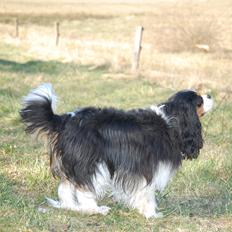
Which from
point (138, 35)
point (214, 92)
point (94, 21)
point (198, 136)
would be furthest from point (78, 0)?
point (198, 136)

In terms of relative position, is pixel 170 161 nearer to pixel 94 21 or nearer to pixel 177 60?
pixel 177 60

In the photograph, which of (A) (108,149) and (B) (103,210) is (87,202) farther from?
(A) (108,149)

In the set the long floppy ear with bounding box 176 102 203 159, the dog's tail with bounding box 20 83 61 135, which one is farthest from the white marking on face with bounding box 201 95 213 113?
the dog's tail with bounding box 20 83 61 135

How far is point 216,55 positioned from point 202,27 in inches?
59.2

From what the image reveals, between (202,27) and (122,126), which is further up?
(122,126)

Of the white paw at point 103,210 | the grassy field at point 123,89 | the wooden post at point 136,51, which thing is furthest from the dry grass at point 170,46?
the white paw at point 103,210

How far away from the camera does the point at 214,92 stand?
45.7 feet

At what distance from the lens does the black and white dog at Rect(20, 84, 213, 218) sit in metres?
5.53

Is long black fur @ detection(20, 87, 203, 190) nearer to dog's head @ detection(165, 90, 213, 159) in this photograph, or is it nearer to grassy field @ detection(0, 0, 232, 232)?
dog's head @ detection(165, 90, 213, 159)

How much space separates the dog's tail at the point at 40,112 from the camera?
5.59 m

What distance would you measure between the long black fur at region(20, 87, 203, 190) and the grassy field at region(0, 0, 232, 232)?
442 millimetres

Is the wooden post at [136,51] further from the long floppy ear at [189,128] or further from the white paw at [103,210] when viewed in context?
the white paw at [103,210]

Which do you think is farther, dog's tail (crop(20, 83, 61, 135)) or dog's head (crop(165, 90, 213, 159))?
dog's head (crop(165, 90, 213, 159))

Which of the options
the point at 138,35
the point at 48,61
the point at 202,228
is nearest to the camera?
the point at 202,228
